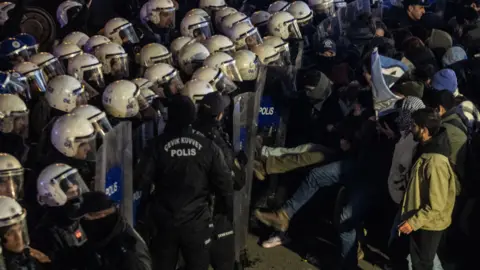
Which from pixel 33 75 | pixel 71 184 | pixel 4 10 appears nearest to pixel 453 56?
pixel 33 75

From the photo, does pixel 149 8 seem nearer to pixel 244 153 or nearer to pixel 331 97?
pixel 331 97

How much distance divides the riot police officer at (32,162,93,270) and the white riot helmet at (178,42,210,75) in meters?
3.07

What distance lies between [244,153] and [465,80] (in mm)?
3899

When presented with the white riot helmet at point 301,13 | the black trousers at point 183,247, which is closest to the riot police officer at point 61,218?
the black trousers at point 183,247

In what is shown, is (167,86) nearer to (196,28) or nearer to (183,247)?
(196,28)

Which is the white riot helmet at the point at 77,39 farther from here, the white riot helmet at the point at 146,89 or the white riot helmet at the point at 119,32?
the white riot helmet at the point at 146,89

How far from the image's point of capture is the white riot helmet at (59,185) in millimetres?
6078

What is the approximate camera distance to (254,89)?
8.27 m

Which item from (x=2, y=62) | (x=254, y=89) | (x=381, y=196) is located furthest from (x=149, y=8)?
(x=381, y=196)

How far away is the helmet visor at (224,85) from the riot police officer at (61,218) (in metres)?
2.19

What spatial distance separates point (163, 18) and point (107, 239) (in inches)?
249

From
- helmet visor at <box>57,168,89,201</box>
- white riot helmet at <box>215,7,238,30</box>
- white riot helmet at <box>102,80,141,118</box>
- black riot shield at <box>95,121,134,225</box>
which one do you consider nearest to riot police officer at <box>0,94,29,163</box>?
white riot helmet at <box>102,80,141,118</box>

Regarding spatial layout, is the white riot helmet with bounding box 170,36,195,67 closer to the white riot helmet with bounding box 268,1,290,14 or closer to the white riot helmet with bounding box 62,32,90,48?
the white riot helmet with bounding box 62,32,90,48

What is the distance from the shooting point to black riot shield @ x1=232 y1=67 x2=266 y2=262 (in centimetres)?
724
